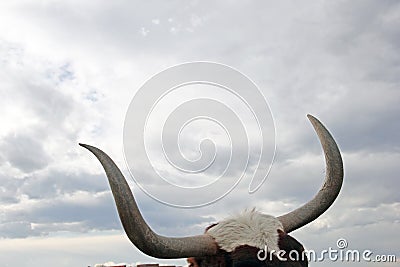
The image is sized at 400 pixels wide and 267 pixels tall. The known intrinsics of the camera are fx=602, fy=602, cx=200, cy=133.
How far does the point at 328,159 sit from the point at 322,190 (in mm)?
402

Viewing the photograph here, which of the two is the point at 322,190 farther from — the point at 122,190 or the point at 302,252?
A: the point at 122,190

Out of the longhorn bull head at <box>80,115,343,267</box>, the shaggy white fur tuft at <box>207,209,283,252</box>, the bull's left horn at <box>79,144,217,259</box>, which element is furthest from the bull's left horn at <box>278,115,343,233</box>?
the bull's left horn at <box>79,144,217,259</box>

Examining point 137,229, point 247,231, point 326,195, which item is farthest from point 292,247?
point 137,229

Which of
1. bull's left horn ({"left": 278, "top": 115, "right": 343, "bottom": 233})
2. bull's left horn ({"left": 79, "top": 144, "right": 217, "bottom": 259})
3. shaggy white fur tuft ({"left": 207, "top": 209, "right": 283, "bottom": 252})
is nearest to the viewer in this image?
bull's left horn ({"left": 79, "top": 144, "right": 217, "bottom": 259})

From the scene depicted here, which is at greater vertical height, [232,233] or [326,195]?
[326,195]

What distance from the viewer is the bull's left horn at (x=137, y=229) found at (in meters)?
5.88

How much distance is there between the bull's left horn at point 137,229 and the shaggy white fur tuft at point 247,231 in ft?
0.71

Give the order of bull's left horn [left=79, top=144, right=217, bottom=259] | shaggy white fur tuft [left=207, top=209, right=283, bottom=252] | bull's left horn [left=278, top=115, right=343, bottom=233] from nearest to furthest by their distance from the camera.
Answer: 1. bull's left horn [left=79, top=144, right=217, bottom=259]
2. shaggy white fur tuft [left=207, top=209, right=283, bottom=252]
3. bull's left horn [left=278, top=115, right=343, bottom=233]

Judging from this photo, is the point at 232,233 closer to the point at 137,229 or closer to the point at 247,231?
the point at 247,231

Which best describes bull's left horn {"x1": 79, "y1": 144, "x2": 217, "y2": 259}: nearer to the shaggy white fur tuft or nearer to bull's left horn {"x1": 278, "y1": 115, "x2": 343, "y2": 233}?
the shaggy white fur tuft

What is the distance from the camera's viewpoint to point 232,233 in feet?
22.2

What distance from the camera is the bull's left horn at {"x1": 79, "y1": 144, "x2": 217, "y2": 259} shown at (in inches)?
232

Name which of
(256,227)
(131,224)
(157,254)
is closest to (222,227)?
(256,227)

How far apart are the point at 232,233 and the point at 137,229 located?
1283mm
